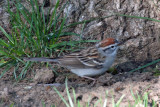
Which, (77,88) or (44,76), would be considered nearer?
(77,88)

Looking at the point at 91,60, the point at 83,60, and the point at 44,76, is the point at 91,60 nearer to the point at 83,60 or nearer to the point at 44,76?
the point at 83,60

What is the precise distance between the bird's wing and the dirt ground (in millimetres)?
321

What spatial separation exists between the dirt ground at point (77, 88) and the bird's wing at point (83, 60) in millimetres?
321

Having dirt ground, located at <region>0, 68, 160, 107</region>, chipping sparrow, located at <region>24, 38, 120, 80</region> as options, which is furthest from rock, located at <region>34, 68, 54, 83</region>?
chipping sparrow, located at <region>24, 38, 120, 80</region>

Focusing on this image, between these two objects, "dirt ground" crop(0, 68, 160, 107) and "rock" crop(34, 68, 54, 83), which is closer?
"dirt ground" crop(0, 68, 160, 107)

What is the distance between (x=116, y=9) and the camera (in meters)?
6.53

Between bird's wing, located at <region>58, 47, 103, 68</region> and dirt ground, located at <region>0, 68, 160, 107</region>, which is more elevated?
bird's wing, located at <region>58, 47, 103, 68</region>

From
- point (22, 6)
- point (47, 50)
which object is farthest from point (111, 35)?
point (22, 6)

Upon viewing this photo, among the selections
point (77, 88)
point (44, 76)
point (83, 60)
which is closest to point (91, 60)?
point (83, 60)

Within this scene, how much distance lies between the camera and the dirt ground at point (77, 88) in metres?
4.85

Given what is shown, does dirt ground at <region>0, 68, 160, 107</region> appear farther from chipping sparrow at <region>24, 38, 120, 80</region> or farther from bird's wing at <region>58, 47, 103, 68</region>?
bird's wing at <region>58, 47, 103, 68</region>

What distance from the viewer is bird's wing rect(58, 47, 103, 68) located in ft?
19.0

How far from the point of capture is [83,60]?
589 cm

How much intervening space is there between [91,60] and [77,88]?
80cm
